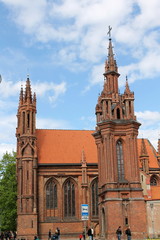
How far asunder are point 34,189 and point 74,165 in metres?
7.30

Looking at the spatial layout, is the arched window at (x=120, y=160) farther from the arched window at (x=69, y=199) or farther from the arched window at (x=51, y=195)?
the arched window at (x=51, y=195)

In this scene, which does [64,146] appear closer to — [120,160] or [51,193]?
[51,193]

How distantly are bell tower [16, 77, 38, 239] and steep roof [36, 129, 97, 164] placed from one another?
2.85 m

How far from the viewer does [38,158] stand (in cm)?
5541

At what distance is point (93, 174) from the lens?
181 feet

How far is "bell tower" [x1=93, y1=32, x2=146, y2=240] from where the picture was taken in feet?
131

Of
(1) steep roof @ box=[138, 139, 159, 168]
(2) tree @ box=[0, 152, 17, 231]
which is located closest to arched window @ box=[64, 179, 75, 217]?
(2) tree @ box=[0, 152, 17, 231]

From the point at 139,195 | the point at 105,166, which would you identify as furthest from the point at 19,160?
the point at 139,195

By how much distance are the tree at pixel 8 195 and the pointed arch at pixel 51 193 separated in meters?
6.62

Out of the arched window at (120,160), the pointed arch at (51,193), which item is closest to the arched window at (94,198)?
the pointed arch at (51,193)

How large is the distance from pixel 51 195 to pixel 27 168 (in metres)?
5.47

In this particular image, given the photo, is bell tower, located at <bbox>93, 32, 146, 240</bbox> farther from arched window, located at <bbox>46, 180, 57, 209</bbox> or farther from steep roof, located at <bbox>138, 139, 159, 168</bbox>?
steep roof, located at <bbox>138, 139, 159, 168</bbox>

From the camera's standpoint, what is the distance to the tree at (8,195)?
57.7 m

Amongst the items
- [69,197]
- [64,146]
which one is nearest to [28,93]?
[64,146]
